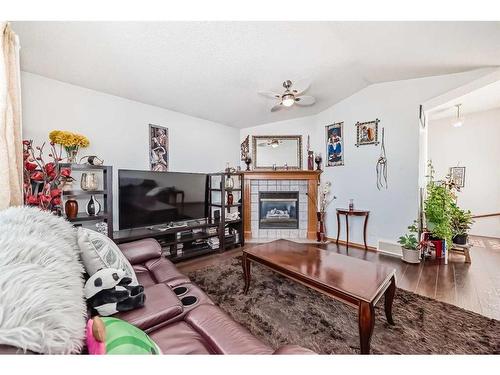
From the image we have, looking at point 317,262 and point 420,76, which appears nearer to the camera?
point 317,262

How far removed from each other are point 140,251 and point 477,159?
614 cm

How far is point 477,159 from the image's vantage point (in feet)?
13.5

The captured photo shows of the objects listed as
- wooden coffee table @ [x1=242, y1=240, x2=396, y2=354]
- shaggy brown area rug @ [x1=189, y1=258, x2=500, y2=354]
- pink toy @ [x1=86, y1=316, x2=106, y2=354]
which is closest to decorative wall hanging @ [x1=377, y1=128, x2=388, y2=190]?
shaggy brown area rug @ [x1=189, y1=258, x2=500, y2=354]

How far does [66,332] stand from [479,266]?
408 centimetres

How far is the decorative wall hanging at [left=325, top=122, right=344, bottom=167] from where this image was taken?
12.5ft

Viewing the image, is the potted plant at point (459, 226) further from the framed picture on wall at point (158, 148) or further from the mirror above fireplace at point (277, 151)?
the framed picture on wall at point (158, 148)

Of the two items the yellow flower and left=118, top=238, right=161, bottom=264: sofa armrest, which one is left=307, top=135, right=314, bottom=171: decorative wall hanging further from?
the yellow flower

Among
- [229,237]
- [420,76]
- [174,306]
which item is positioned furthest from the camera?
[229,237]

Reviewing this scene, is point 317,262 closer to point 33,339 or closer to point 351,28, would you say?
point 33,339

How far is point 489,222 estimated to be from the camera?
3.99m

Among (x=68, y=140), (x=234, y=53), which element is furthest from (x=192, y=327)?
(x=234, y=53)

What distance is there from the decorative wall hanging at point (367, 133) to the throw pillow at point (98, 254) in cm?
376

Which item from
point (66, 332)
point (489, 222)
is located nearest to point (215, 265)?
point (66, 332)
